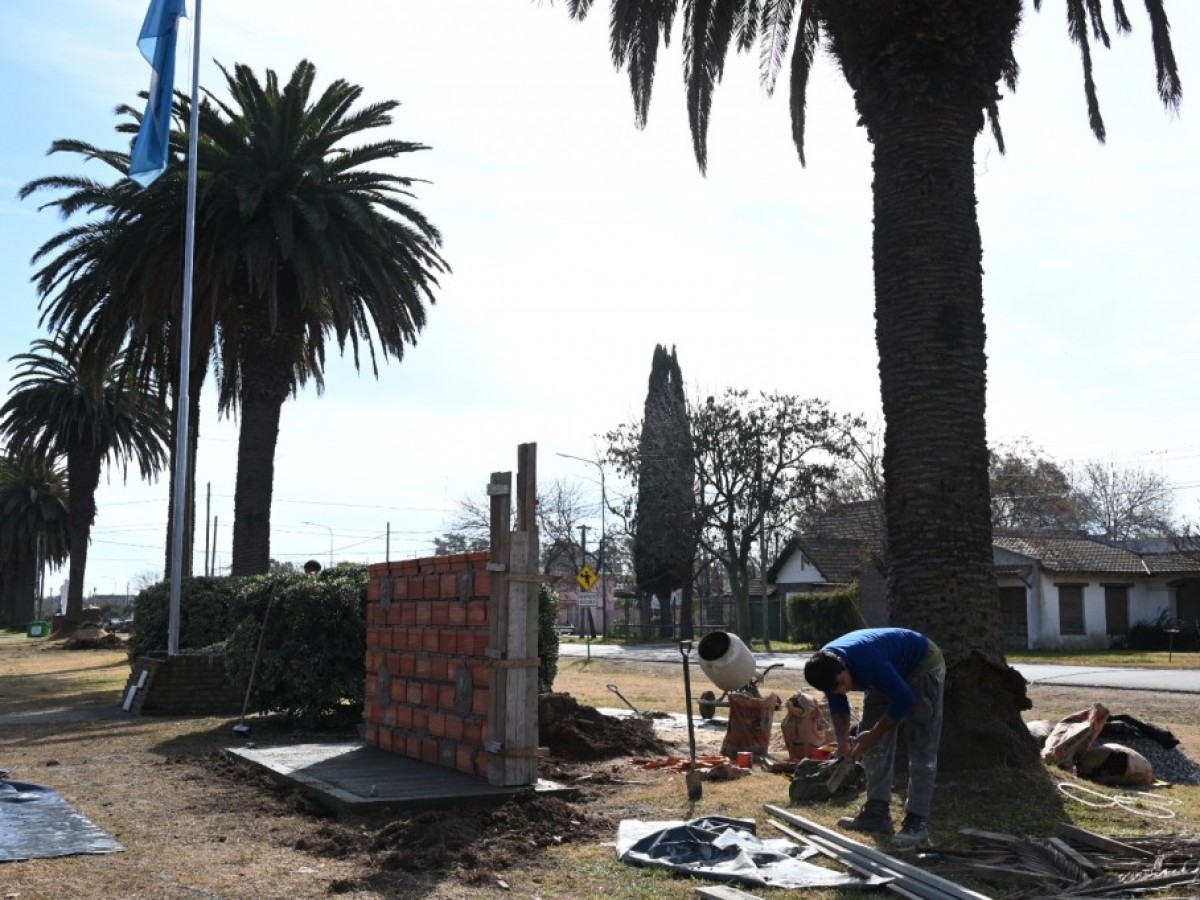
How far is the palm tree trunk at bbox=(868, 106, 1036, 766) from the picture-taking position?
9914 millimetres

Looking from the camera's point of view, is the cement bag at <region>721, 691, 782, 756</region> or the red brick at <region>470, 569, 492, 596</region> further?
the cement bag at <region>721, 691, 782, 756</region>

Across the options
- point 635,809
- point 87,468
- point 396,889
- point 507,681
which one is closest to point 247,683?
point 507,681

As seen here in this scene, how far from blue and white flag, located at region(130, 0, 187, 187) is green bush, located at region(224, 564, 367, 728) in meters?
8.72

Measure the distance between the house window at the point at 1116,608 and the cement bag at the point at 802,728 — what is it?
35901mm

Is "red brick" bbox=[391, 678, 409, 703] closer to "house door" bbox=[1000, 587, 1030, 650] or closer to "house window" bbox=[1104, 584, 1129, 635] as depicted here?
"house door" bbox=[1000, 587, 1030, 650]

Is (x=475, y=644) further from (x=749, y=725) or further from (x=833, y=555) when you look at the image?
(x=833, y=555)

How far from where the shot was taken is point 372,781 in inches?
399

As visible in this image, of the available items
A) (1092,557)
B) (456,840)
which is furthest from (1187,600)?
(456,840)

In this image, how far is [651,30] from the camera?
14.1 m

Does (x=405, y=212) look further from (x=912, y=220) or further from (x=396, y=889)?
(x=396, y=889)

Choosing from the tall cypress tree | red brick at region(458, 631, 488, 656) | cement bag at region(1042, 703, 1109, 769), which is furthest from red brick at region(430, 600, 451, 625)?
the tall cypress tree

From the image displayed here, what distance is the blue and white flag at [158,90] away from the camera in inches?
800

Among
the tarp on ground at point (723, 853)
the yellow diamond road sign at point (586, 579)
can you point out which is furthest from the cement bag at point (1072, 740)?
the yellow diamond road sign at point (586, 579)

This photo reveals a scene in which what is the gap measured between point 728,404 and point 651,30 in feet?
125
